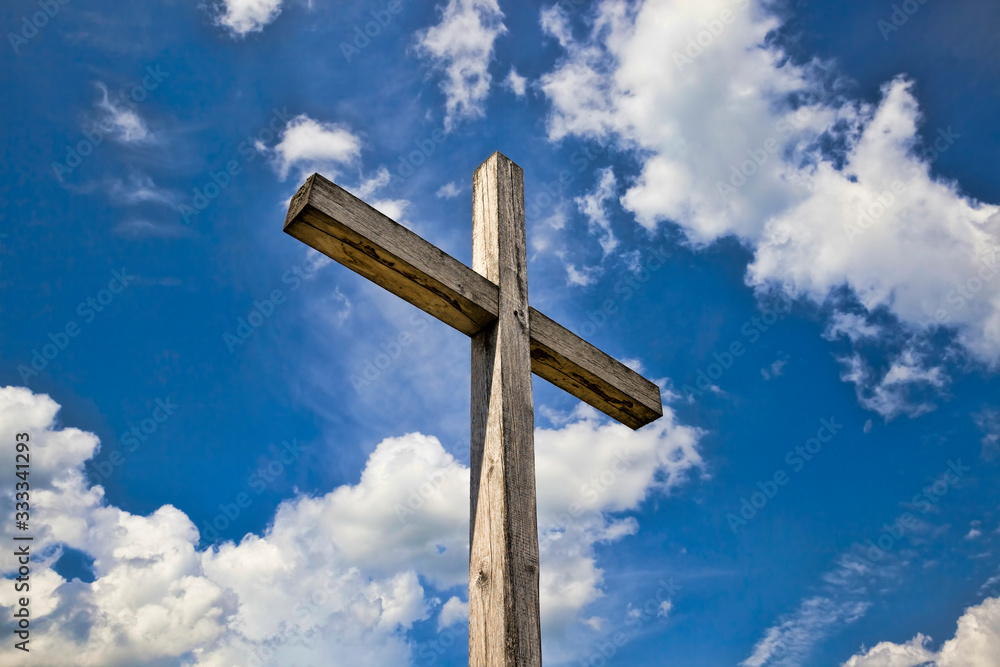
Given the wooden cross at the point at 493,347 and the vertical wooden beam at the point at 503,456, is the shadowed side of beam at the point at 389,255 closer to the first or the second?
the wooden cross at the point at 493,347

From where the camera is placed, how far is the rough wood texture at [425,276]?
8.18 ft

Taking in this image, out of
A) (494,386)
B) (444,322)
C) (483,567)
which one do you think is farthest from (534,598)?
(444,322)

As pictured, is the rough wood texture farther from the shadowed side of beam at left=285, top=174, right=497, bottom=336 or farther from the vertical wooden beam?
the vertical wooden beam

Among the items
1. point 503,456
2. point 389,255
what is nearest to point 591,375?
point 503,456

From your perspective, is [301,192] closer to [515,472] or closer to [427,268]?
[427,268]

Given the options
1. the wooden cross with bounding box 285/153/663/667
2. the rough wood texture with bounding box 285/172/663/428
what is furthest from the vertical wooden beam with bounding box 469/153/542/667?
the rough wood texture with bounding box 285/172/663/428

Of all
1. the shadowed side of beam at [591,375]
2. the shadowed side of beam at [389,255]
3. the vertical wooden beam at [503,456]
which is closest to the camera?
the vertical wooden beam at [503,456]

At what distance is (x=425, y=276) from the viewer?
267 centimetres

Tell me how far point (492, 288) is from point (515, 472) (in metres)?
0.75

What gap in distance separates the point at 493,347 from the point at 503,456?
1.53 ft

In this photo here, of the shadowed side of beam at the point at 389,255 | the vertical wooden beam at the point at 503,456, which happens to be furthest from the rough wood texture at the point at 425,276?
the vertical wooden beam at the point at 503,456

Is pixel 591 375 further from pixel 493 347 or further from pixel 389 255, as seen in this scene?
pixel 389 255

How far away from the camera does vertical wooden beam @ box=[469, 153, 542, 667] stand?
2273 mm

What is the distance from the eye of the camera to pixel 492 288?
2875 millimetres
